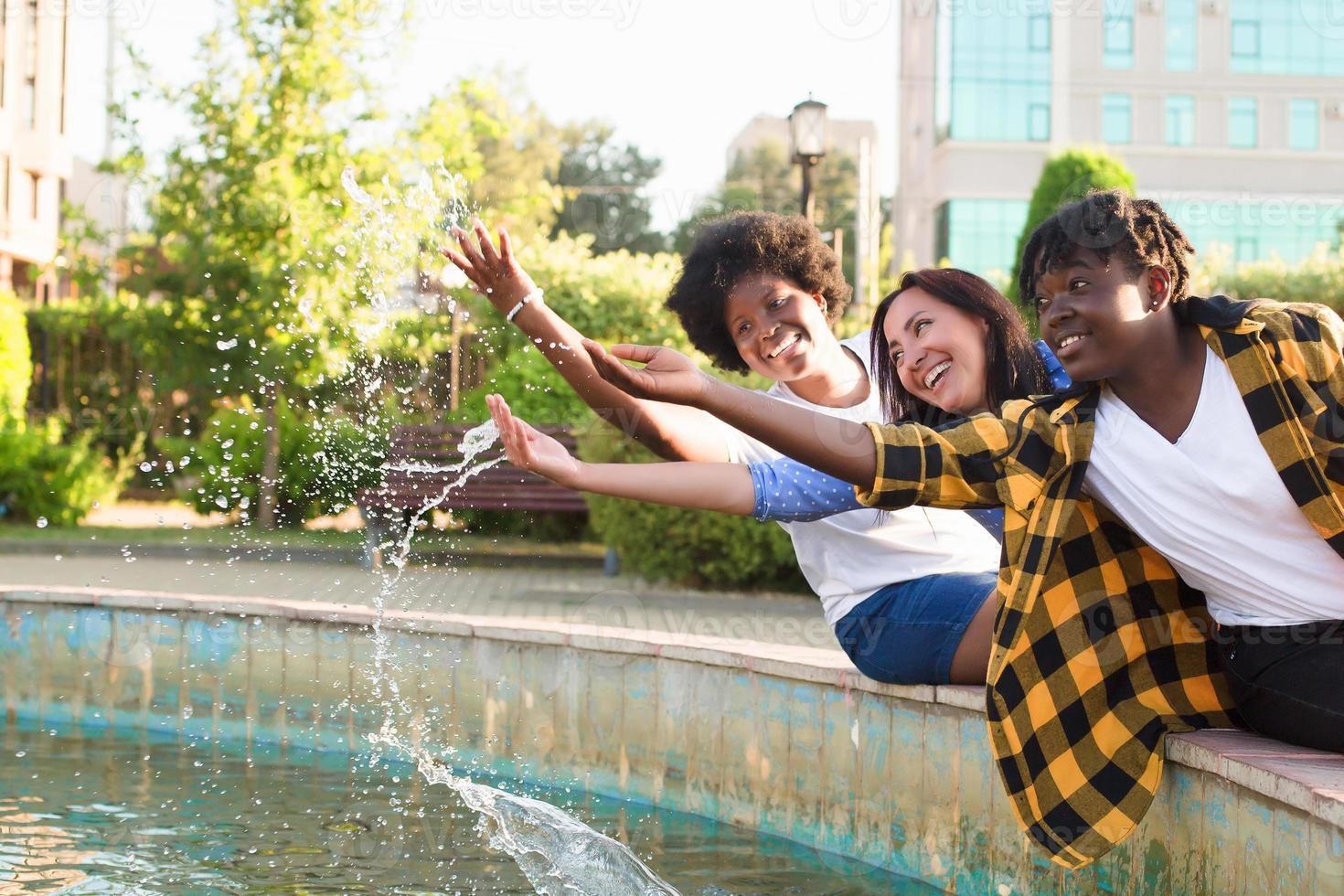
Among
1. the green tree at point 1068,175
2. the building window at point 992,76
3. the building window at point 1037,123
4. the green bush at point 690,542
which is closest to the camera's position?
the green bush at point 690,542

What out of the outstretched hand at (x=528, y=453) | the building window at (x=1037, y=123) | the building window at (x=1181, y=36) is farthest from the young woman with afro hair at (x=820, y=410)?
the building window at (x=1181, y=36)

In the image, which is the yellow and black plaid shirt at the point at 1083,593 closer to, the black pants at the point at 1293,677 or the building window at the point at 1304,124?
the black pants at the point at 1293,677

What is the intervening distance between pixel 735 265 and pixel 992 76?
30.3m

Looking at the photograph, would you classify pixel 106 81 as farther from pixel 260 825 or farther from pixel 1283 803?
pixel 1283 803

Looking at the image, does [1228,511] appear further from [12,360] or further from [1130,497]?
[12,360]

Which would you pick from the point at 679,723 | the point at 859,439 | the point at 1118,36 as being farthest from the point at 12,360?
the point at 1118,36

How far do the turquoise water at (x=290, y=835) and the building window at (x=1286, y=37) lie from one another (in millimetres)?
34572

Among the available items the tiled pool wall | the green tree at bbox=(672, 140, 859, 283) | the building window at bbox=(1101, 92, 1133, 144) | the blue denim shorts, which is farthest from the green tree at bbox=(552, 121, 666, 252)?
the blue denim shorts

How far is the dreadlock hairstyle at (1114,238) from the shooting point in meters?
2.75

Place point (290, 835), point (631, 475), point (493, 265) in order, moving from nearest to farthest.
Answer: point (631, 475) < point (493, 265) < point (290, 835)

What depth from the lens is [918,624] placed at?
352 centimetres

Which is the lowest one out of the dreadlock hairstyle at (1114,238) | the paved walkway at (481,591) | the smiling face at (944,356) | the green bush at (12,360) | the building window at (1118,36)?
the paved walkway at (481,591)

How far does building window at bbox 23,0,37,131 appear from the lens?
28.7 meters

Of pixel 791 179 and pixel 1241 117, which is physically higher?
pixel 791 179
